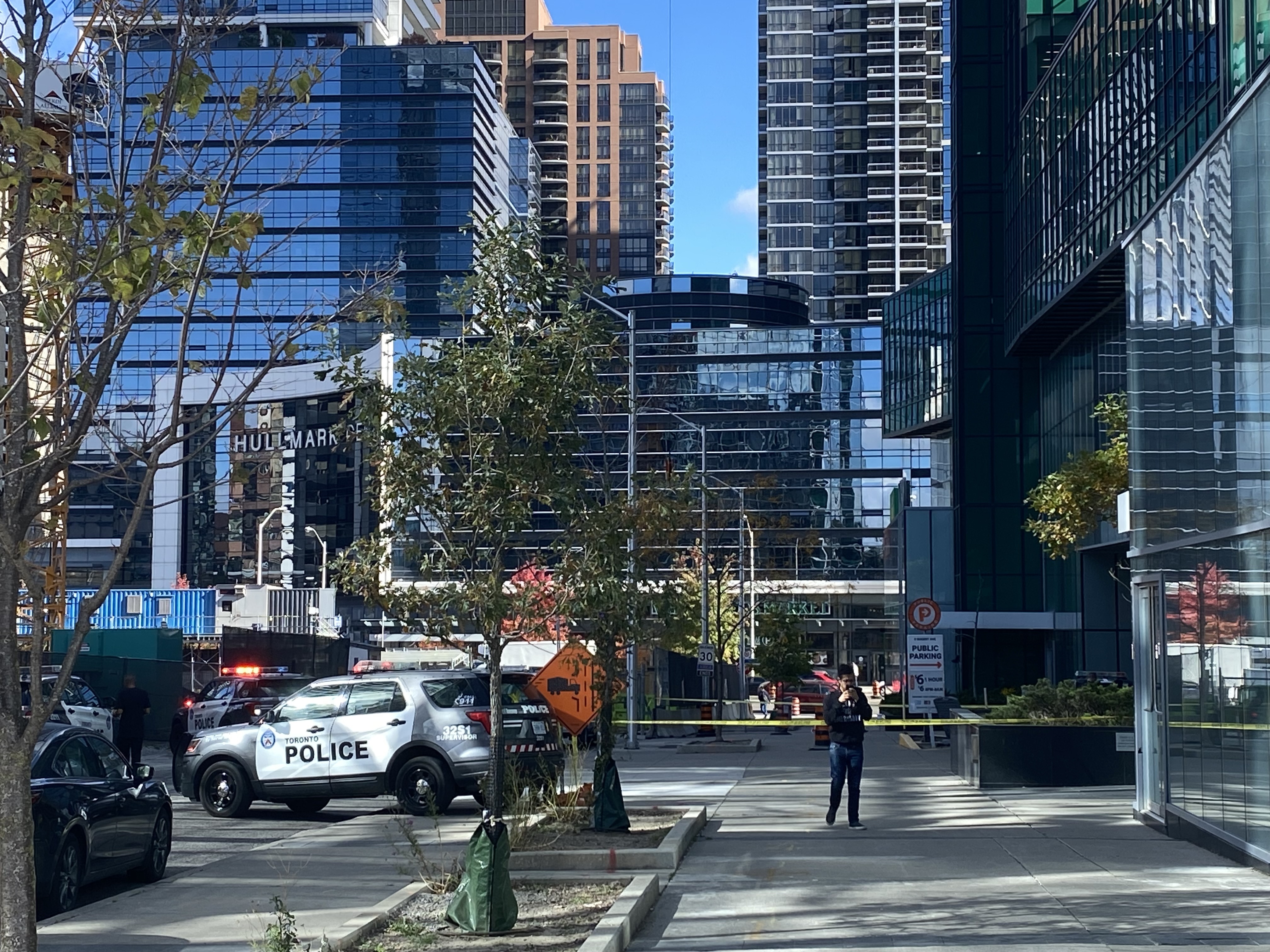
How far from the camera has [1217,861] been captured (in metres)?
14.7

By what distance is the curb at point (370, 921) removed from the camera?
9.99 m

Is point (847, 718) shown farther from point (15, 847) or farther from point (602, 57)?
point (602, 57)

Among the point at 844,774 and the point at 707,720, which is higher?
the point at 844,774

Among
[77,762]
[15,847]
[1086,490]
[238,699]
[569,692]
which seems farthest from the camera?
[238,699]

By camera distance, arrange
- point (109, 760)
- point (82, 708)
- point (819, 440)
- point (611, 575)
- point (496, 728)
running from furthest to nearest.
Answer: point (819, 440) < point (82, 708) < point (109, 760) < point (611, 575) < point (496, 728)

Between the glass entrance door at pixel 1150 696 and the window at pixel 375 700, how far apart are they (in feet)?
29.5

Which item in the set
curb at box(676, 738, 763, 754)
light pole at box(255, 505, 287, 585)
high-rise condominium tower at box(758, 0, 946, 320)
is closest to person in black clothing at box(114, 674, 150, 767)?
curb at box(676, 738, 763, 754)

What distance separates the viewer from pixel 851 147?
16175 centimetres

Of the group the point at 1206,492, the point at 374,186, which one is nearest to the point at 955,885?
the point at 1206,492

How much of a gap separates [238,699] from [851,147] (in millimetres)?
140804

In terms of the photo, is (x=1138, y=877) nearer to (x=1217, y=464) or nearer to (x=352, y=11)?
(x=1217, y=464)

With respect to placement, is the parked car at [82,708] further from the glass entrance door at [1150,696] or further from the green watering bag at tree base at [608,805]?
the glass entrance door at [1150,696]

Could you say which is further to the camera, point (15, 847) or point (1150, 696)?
point (1150, 696)

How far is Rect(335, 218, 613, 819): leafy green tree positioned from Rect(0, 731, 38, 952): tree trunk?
6.83 m
